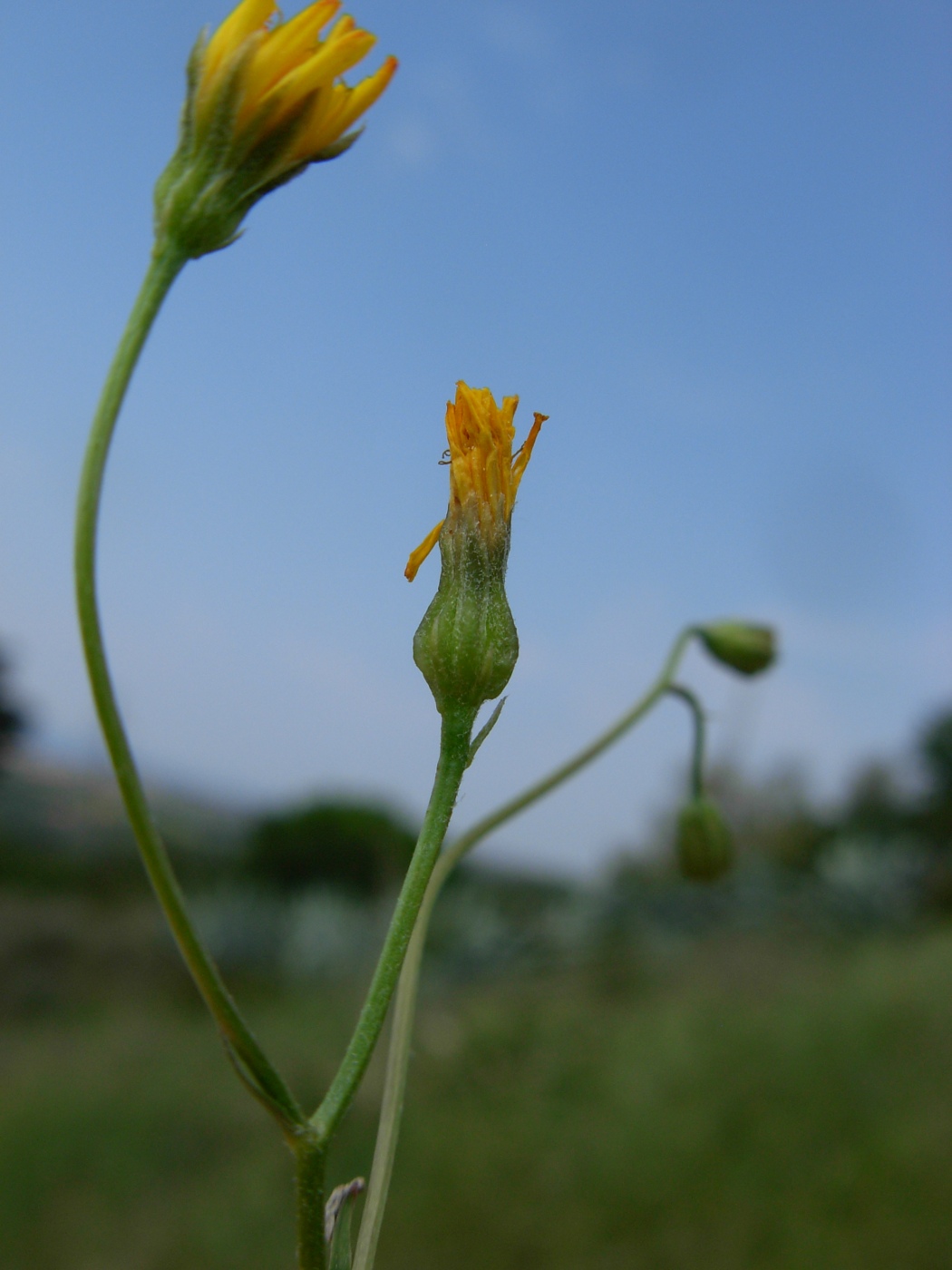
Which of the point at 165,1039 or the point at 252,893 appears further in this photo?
the point at 252,893

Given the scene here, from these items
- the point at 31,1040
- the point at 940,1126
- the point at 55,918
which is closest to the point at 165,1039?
the point at 31,1040

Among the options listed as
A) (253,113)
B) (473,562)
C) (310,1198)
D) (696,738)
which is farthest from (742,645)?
(310,1198)

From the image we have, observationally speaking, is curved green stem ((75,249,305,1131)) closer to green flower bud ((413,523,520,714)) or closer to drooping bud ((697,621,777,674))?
green flower bud ((413,523,520,714))

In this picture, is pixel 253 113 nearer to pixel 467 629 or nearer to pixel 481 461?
pixel 481 461

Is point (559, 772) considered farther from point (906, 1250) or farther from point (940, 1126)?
point (940, 1126)

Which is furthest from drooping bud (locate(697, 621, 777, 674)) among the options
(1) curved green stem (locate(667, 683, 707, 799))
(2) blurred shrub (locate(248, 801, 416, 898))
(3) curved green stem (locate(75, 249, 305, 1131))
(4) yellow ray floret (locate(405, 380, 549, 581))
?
(2) blurred shrub (locate(248, 801, 416, 898))

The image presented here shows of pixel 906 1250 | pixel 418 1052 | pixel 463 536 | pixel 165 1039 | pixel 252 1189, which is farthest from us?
pixel 165 1039
